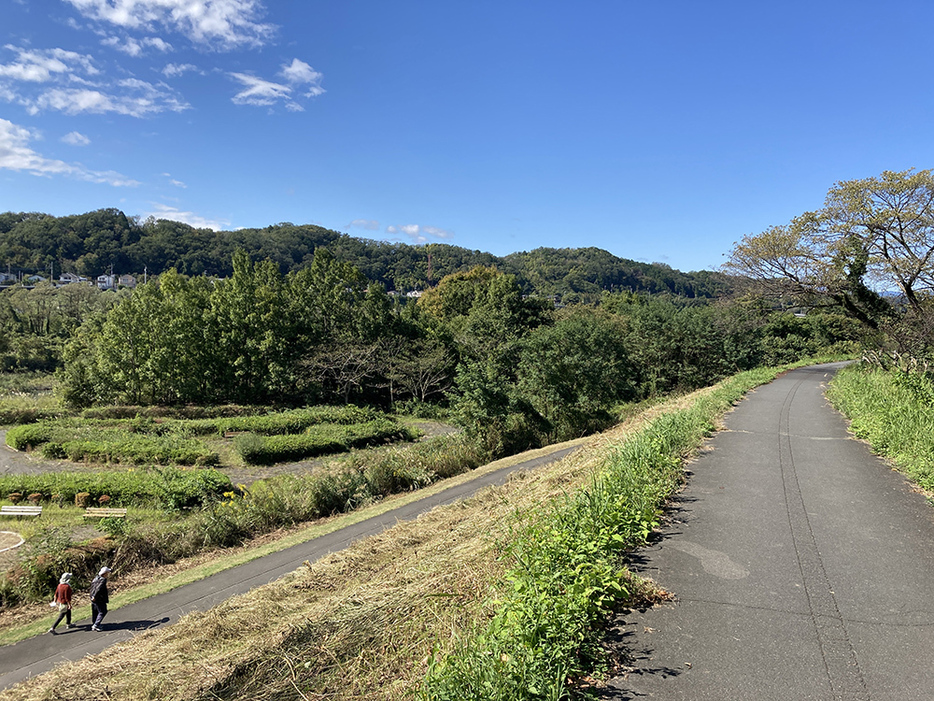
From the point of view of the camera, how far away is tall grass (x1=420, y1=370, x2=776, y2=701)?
3154 mm

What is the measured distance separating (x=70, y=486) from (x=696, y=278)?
527ft

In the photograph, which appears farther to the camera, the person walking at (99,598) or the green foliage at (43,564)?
the green foliage at (43,564)

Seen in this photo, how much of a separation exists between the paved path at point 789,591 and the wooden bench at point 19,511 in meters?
17.2

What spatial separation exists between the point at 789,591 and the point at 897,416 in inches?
310

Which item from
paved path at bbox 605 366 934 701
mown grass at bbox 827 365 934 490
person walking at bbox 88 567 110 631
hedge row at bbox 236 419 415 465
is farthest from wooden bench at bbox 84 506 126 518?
mown grass at bbox 827 365 934 490

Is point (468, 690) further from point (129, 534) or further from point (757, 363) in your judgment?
point (757, 363)

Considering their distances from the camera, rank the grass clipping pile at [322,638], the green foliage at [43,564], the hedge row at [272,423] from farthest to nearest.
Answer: the hedge row at [272,423] → the green foliage at [43,564] → the grass clipping pile at [322,638]

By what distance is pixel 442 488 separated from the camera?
17625 mm

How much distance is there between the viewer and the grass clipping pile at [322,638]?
387 centimetres

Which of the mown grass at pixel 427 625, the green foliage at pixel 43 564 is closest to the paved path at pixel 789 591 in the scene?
the mown grass at pixel 427 625

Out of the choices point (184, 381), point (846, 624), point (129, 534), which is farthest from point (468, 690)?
point (184, 381)

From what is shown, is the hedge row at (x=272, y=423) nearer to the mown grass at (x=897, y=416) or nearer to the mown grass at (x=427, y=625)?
the mown grass at (x=427, y=625)

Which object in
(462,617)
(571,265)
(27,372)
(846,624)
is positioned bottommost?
(27,372)

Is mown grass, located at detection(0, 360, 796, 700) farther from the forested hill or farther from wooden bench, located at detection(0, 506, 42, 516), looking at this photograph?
the forested hill
